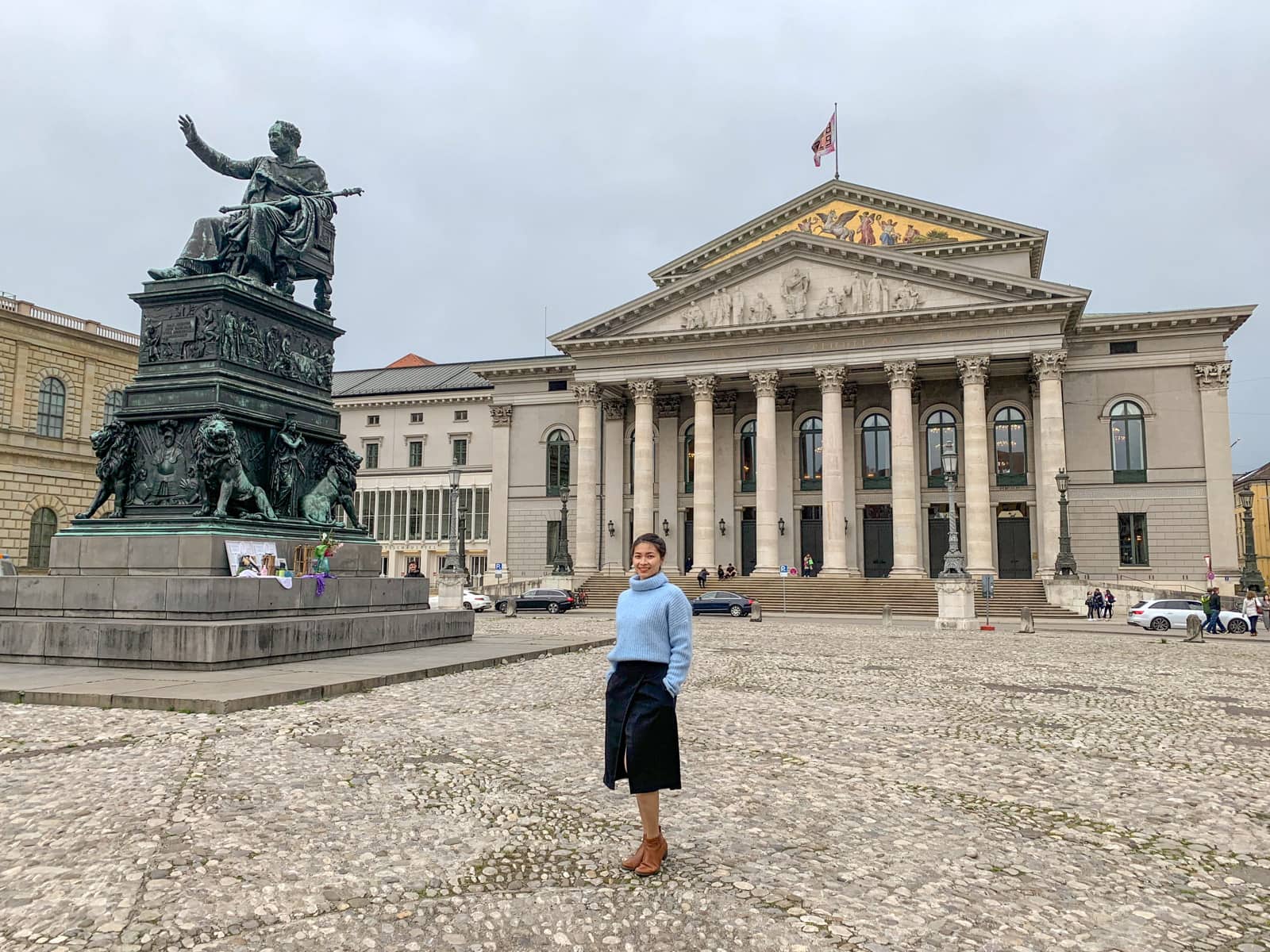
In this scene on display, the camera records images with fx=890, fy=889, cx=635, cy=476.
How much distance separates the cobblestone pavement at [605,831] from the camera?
13.1 ft

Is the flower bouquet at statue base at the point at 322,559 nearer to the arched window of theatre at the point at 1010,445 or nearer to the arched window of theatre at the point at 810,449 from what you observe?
the arched window of theatre at the point at 810,449

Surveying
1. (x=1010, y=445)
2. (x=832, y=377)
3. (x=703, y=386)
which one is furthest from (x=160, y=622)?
(x=1010, y=445)

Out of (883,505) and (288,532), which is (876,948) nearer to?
(288,532)

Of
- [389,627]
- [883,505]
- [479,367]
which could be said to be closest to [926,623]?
[883,505]

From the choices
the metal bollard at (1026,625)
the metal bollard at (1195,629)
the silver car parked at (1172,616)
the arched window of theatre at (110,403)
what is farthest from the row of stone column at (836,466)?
the arched window of theatre at (110,403)

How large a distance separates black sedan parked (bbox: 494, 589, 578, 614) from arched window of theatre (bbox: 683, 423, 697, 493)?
14.6m

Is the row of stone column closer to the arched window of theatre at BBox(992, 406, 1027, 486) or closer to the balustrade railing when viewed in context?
the arched window of theatre at BBox(992, 406, 1027, 486)

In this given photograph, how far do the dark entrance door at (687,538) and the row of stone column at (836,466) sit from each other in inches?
77.4

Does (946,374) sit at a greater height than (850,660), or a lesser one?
greater

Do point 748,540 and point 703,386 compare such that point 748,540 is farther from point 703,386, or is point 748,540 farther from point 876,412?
point 876,412

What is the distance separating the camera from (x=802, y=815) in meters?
5.86

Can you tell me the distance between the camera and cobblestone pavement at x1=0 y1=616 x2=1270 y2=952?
400cm

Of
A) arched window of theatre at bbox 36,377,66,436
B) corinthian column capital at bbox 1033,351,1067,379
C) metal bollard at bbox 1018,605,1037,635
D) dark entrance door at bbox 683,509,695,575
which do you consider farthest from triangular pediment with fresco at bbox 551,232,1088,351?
arched window of theatre at bbox 36,377,66,436

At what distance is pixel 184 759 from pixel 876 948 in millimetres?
5416
